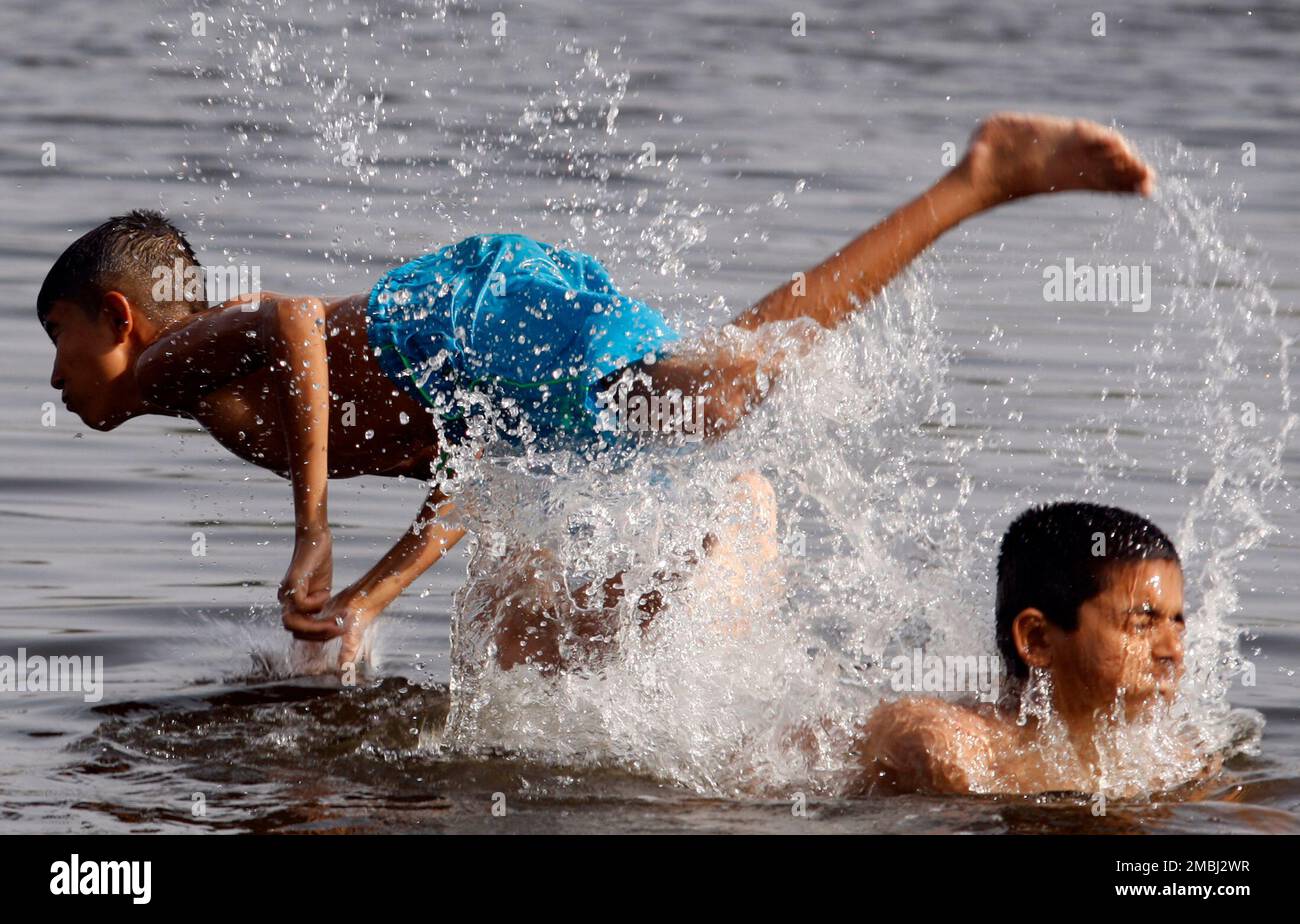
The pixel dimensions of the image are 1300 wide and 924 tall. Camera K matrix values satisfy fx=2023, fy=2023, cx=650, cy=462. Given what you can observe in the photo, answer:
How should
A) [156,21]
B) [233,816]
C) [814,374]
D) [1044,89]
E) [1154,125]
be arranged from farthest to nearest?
[156,21] < [1044,89] < [1154,125] < [814,374] < [233,816]

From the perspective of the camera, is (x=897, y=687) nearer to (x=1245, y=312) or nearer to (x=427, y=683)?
(x=427, y=683)

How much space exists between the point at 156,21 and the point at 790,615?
15.2m

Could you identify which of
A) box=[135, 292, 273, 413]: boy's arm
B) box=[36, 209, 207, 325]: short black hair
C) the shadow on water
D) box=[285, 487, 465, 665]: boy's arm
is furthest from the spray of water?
box=[36, 209, 207, 325]: short black hair

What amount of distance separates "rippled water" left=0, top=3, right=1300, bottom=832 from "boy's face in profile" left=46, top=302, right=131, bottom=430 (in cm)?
87

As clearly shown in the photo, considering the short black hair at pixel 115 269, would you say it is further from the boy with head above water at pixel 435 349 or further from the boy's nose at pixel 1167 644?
the boy's nose at pixel 1167 644

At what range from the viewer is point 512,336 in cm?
533

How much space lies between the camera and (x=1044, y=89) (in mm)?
16938

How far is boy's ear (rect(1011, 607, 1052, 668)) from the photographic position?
16.1 ft

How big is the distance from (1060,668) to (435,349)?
1.86m

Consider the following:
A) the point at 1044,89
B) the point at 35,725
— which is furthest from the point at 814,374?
the point at 1044,89

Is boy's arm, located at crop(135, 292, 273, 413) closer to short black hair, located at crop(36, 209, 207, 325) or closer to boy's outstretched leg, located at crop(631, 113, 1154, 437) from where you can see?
short black hair, located at crop(36, 209, 207, 325)

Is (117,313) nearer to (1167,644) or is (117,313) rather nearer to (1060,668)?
(1060,668)

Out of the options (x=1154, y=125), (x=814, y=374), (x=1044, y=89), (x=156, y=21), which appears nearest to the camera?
(x=814, y=374)

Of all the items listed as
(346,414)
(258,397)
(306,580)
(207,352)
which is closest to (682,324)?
Answer: (346,414)
